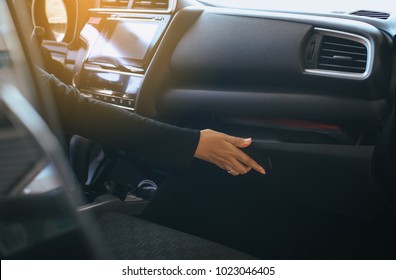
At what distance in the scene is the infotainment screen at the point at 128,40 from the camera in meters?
1.54

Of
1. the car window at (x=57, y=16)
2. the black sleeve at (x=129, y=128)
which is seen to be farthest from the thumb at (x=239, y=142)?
the car window at (x=57, y=16)

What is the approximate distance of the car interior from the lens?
1151mm

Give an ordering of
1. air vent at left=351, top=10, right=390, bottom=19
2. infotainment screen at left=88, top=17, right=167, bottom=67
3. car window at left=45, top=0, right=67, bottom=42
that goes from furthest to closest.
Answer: car window at left=45, top=0, right=67, bottom=42 < infotainment screen at left=88, top=17, right=167, bottom=67 < air vent at left=351, top=10, right=390, bottom=19

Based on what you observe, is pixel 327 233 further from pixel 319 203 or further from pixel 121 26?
pixel 121 26

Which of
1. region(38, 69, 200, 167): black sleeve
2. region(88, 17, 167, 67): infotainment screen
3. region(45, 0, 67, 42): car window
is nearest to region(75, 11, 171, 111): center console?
region(88, 17, 167, 67): infotainment screen

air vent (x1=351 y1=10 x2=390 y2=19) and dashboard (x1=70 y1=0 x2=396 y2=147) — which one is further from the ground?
air vent (x1=351 y1=10 x2=390 y2=19)

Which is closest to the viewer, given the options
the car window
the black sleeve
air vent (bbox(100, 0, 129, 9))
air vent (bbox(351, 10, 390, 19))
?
the black sleeve

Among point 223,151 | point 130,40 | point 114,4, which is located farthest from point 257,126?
point 114,4

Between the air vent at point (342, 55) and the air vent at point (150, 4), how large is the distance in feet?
1.80

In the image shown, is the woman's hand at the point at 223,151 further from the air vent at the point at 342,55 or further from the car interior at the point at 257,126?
the air vent at the point at 342,55

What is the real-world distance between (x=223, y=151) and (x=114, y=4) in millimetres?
859

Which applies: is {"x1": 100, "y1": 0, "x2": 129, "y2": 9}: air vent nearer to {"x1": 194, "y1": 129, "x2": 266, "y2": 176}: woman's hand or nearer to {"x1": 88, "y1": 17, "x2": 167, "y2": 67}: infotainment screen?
{"x1": 88, "y1": 17, "x2": 167, "y2": 67}: infotainment screen

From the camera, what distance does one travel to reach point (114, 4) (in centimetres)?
178
